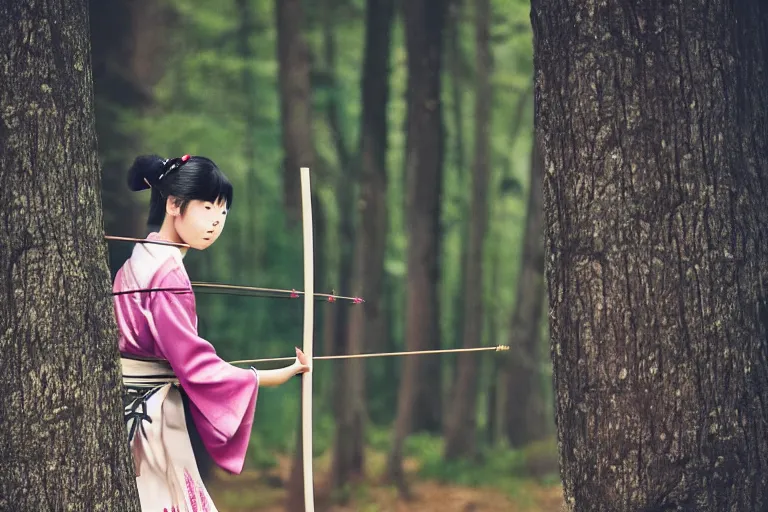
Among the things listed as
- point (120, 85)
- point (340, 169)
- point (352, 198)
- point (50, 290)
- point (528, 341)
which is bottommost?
point (528, 341)

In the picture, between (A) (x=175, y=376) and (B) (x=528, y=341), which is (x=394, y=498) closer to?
(B) (x=528, y=341)

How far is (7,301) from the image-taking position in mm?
3080

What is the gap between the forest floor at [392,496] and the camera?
10.2 metres

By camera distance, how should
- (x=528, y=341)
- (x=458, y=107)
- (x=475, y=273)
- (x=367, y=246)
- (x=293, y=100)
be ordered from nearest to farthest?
1. (x=293, y=100)
2. (x=367, y=246)
3. (x=528, y=341)
4. (x=475, y=273)
5. (x=458, y=107)

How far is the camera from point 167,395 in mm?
3678

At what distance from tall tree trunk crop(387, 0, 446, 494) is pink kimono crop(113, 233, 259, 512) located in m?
7.09

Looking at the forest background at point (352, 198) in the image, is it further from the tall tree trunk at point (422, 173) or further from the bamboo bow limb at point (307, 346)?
the bamboo bow limb at point (307, 346)

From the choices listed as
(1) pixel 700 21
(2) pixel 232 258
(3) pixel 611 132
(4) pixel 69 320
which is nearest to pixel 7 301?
(4) pixel 69 320

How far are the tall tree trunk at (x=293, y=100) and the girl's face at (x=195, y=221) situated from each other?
5.93m

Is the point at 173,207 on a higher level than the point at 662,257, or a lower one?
higher

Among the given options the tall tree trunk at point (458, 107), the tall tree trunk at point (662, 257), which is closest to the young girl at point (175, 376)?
the tall tree trunk at point (662, 257)

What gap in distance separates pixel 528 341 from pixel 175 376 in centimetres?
837

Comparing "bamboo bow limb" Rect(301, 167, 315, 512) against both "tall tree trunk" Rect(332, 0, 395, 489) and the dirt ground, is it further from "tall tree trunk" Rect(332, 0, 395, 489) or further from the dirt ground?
the dirt ground

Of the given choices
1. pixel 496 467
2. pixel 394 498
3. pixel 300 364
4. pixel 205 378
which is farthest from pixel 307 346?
pixel 496 467
